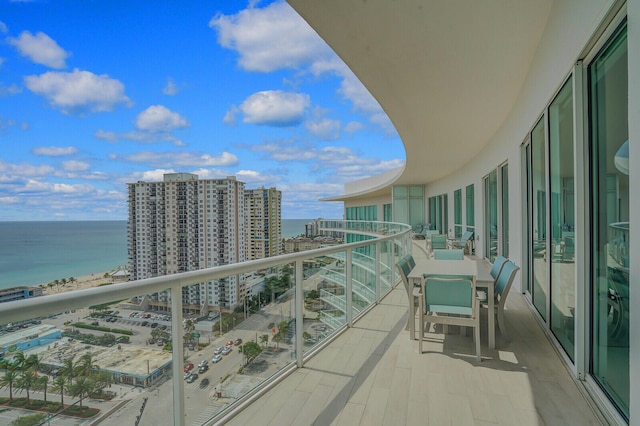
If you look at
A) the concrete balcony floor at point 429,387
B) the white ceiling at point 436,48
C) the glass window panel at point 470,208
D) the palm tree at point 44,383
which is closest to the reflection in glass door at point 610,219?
the concrete balcony floor at point 429,387

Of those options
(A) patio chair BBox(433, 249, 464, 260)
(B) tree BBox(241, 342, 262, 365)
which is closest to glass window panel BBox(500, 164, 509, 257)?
(A) patio chair BBox(433, 249, 464, 260)

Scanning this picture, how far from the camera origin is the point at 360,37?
13.7 ft

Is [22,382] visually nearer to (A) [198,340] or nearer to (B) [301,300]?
(A) [198,340]

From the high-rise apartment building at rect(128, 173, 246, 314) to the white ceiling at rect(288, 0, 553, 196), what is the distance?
1167cm

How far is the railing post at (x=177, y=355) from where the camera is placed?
6.64 feet

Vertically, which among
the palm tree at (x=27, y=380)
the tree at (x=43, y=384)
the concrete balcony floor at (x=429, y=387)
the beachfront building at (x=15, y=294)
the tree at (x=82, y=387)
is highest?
the beachfront building at (x=15, y=294)

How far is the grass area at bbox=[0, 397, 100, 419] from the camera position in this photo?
133 cm

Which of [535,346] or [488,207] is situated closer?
[535,346]

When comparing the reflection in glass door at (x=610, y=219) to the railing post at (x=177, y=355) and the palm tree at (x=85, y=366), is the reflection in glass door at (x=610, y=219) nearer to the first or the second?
the railing post at (x=177, y=355)

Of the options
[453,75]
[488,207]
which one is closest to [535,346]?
[453,75]

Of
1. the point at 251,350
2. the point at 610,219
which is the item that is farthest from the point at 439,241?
the point at 251,350

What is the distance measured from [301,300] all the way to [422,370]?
1275 millimetres

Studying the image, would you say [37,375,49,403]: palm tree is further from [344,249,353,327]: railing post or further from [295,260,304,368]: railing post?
[344,249,353,327]: railing post

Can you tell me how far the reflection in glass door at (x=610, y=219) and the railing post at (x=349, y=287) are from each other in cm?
252
